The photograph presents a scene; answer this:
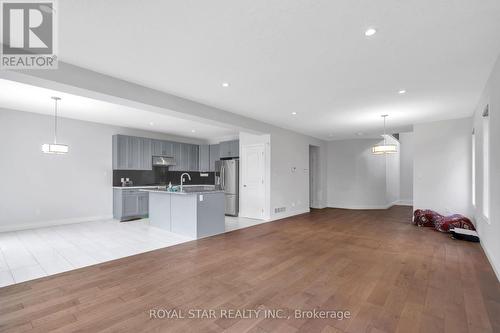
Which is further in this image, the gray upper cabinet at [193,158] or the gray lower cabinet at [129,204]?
the gray upper cabinet at [193,158]

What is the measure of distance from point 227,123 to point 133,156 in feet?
11.8

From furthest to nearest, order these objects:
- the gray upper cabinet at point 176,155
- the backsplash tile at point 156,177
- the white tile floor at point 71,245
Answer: the gray upper cabinet at point 176,155
the backsplash tile at point 156,177
the white tile floor at point 71,245

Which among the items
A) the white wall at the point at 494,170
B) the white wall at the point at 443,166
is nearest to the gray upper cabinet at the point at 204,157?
the white wall at the point at 443,166

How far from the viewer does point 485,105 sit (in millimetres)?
3672

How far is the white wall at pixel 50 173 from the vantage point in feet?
17.0

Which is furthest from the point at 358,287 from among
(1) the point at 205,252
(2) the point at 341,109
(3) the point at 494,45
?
(2) the point at 341,109

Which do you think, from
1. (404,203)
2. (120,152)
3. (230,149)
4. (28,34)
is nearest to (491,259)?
(28,34)

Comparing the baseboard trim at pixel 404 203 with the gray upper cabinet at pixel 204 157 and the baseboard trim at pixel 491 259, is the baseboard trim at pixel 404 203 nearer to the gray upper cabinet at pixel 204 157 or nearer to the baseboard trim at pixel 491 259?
the baseboard trim at pixel 491 259

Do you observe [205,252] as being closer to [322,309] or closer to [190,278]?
[190,278]

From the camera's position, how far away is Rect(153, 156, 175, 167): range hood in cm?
749

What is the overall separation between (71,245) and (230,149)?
4.97 meters

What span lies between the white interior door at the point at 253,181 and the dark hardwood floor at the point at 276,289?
2329mm

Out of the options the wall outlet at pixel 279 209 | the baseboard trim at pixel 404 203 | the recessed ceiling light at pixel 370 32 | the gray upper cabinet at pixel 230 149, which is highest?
the recessed ceiling light at pixel 370 32

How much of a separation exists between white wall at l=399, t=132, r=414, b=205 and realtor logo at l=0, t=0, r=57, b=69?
39.6ft
